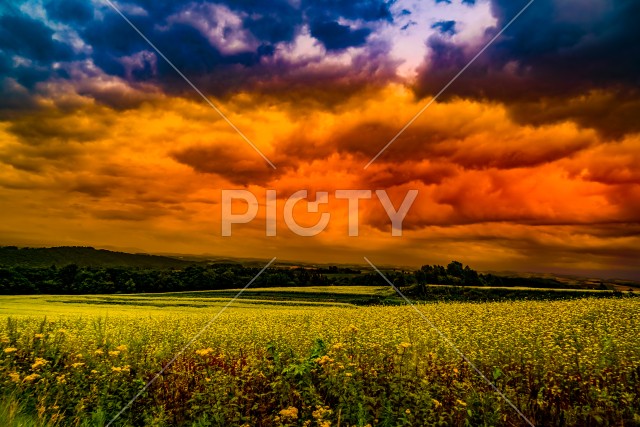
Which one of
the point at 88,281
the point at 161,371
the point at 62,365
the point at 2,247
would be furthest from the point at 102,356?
the point at 2,247

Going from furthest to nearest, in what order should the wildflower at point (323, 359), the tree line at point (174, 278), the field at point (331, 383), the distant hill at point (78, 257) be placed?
the distant hill at point (78, 257) → the tree line at point (174, 278) → the wildflower at point (323, 359) → the field at point (331, 383)

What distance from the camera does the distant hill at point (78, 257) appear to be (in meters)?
70.6

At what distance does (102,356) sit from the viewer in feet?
33.8

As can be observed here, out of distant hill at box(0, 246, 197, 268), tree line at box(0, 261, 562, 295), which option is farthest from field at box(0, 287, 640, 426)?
distant hill at box(0, 246, 197, 268)

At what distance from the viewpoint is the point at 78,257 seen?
7912 cm

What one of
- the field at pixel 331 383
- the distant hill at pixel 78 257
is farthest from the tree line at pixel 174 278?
the field at pixel 331 383

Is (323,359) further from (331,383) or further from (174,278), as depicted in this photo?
(174,278)

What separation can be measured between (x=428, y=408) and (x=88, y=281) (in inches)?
2300

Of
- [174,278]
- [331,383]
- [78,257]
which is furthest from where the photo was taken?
[78,257]

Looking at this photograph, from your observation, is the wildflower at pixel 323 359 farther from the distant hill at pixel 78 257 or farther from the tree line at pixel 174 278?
the distant hill at pixel 78 257

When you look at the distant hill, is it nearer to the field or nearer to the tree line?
the tree line

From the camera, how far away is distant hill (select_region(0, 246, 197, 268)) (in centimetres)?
7056

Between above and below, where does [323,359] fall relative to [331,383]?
above

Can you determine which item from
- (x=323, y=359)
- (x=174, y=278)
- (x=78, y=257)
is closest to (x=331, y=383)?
(x=323, y=359)
